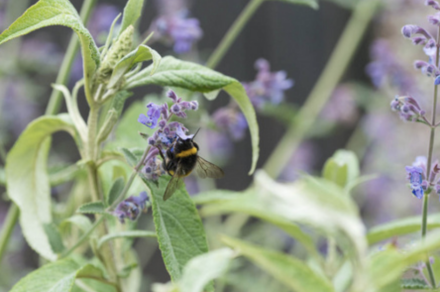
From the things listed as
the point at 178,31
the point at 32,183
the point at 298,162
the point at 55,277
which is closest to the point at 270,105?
the point at 178,31

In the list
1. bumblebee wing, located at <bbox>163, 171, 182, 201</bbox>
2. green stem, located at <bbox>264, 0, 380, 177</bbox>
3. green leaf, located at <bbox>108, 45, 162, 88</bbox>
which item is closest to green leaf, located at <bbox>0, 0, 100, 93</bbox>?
green leaf, located at <bbox>108, 45, 162, 88</bbox>

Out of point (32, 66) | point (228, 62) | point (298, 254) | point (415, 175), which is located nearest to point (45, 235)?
point (415, 175)

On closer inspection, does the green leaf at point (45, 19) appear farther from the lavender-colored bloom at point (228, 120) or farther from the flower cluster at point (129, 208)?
the lavender-colored bloom at point (228, 120)

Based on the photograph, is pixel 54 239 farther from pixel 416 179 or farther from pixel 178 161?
pixel 416 179

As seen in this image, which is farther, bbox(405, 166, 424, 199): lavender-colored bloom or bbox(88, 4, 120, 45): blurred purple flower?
bbox(88, 4, 120, 45): blurred purple flower

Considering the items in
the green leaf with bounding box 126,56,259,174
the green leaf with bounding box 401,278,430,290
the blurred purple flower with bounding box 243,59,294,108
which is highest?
the green leaf with bounding box 126,56,259,174

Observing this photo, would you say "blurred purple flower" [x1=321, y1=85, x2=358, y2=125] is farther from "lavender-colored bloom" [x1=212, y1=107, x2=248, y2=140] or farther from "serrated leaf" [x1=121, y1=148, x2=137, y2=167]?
"serrated leaf" [x1=121, y1=148, x2=137, y2=167]
